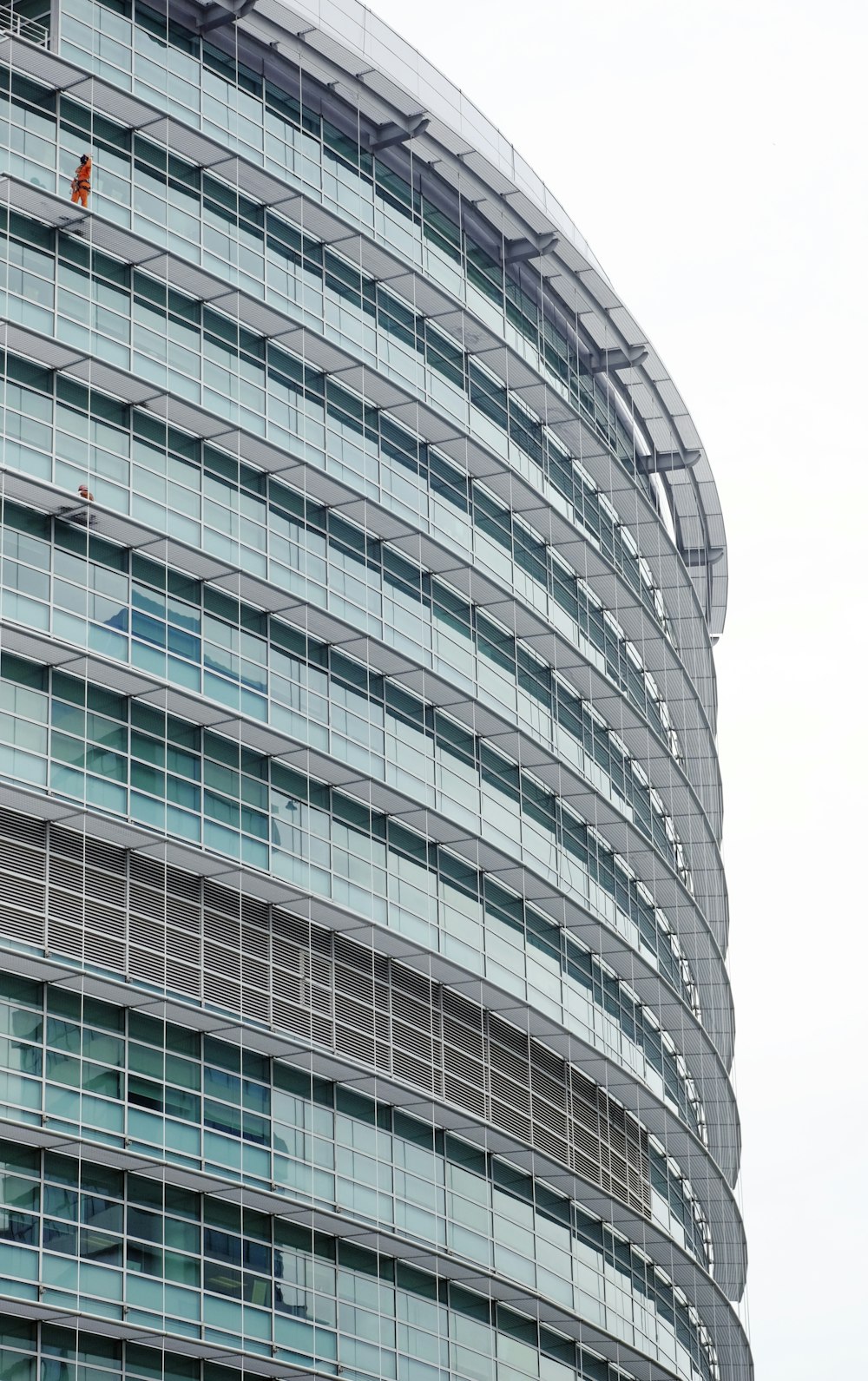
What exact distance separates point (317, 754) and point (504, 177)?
16743 millimetres

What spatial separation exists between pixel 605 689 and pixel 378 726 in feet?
34.9

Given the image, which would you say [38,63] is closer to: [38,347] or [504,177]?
[38,347]

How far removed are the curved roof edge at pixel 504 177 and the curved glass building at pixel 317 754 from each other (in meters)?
0.15

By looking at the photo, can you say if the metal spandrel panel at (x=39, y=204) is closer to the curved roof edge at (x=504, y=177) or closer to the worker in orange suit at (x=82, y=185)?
the worker in orange suit at (x=82, y=185)

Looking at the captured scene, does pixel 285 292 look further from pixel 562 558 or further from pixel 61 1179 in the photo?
pixel 61 1179

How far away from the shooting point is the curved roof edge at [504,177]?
4891 cm

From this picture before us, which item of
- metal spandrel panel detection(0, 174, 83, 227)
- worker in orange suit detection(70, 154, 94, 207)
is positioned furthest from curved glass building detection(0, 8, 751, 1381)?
worker in orange suit detection(70, 154, 94, 207)

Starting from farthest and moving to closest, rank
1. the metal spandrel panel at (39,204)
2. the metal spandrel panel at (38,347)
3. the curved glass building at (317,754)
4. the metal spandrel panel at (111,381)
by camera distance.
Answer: the metal spandrel panel at (111,381)
the metal spandrel panel at (39,204)
the metal spandrel panel at (38,347)
the curved glass building at (317,754)

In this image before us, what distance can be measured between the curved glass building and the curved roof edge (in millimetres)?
154

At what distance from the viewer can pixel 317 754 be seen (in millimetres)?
43688

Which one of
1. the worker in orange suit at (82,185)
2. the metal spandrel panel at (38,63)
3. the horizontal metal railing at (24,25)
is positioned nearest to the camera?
the metal spandrel panel at (38,63)

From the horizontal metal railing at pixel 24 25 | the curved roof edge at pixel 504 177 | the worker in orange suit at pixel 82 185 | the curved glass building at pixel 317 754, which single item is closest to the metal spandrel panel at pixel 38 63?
the curved glass building at pixel 317 754

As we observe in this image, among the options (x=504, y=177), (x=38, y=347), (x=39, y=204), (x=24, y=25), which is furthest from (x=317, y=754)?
(x=504, y=177)

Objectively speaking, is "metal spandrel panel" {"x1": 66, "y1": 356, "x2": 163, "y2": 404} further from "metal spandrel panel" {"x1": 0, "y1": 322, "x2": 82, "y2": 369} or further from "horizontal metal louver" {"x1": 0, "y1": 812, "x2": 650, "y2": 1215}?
"horizontal metal louver" {"x1": 0, "y1": 812, "x2": 650, "y2": 1215}
